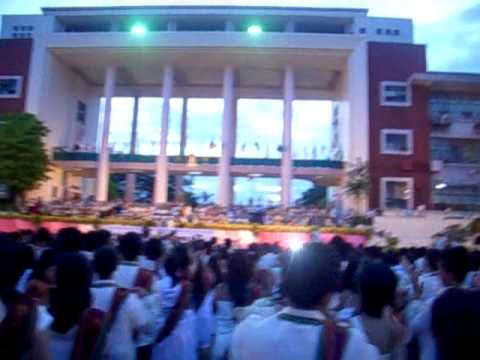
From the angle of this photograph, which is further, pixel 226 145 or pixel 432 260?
pixel 226 145

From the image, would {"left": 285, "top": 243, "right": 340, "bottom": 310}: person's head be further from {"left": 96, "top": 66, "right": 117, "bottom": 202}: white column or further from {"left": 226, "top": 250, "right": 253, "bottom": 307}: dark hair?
{"left": 96, "top": 66, "right": 117, "bottom": 202}: white column

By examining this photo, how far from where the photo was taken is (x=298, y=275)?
6.89ft

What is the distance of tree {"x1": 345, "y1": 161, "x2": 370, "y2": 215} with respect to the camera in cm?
2630

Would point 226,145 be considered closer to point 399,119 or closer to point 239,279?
point 399,119

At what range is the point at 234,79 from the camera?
106 feet

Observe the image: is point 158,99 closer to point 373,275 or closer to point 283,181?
point 283,181

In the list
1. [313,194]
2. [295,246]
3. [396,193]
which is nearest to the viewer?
[295,246]

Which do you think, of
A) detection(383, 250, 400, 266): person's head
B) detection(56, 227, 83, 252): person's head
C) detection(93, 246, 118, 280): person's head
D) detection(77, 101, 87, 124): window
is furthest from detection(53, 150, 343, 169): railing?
detection(93, 246, 118, 280): person's head

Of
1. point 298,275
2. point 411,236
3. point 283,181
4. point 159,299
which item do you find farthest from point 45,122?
point 298,275

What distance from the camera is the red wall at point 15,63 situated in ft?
97.3

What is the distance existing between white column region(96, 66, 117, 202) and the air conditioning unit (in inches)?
667

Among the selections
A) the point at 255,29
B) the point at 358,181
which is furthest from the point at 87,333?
the point at 255,29

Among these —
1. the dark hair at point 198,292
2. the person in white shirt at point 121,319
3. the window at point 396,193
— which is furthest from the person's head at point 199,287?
the window at point 396,193

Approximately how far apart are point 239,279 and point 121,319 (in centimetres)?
132
